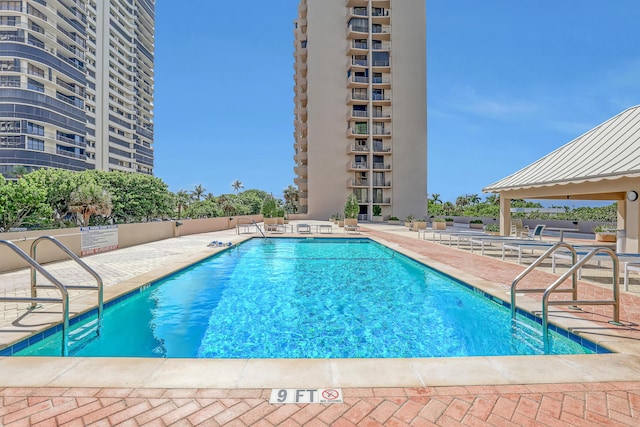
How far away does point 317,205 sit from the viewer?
3947 centimetres

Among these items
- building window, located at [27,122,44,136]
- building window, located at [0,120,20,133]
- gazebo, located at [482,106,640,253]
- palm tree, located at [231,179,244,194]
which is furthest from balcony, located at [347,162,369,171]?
palm tree, located at [231,179,244,194]

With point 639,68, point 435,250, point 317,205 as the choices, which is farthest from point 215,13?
point 639,68

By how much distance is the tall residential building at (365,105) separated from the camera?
3950cm

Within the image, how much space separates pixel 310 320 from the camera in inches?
219

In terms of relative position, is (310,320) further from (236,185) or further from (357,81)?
(236,185)

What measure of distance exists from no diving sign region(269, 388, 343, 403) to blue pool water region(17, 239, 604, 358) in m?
1.66

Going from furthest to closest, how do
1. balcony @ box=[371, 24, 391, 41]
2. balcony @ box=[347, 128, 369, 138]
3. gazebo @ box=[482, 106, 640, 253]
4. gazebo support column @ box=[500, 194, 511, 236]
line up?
balcony @ box=[371, 24, 391, 41] → balcony @ box=[347, 128, 369, 138] → gazebo support column @ box=[500, 194, 511, 236] → gazebo @ box=[482, 106, 640, 253]

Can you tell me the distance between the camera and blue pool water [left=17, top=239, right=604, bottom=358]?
4371 mm

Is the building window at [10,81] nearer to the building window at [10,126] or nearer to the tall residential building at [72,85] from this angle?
the tall residential building at [72,85]

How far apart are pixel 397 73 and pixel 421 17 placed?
829 cm

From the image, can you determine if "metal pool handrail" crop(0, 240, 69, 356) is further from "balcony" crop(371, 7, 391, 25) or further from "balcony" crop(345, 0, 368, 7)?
"balcony" crop(345, 0, 368, 7)

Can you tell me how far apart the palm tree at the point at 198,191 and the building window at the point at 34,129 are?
115 feet

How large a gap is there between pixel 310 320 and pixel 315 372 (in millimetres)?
2632

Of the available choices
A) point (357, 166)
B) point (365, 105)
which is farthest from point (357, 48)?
point (357, 166)
